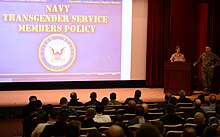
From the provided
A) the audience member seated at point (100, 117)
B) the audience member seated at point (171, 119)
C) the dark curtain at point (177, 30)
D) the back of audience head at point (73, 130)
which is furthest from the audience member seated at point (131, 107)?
the dark curtain at point (177, 30)

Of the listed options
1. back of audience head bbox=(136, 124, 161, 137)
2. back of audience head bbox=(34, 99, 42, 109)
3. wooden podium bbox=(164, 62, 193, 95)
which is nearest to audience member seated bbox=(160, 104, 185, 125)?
back of audience head bbox=(34, 99, 42, 109)

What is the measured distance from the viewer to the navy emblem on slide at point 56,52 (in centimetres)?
1166

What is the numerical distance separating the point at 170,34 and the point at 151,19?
699mm

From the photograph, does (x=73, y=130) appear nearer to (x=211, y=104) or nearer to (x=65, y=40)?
(x=211, y=104)

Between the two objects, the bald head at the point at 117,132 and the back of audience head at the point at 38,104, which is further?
the back of audience head at the point at 38,104

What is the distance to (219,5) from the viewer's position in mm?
12719

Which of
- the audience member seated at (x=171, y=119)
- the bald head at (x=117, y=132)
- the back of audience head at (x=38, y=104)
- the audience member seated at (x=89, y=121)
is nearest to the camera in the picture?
the bald head at (x=117, y=132)

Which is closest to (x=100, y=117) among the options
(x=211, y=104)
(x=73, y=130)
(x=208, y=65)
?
(x=73, y=130)

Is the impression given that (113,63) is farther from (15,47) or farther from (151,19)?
(15,47)

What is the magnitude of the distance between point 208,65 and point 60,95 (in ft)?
13.1

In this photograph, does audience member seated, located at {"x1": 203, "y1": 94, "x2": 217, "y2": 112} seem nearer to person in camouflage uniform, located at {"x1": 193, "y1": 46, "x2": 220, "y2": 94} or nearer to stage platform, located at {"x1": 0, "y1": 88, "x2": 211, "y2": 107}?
stage platform, located at {"x1": 0, "y1": 88, "x2": 211, "y2": 107}

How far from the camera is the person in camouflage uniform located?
1166 cm

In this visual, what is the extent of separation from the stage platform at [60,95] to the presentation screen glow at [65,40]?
37 cm

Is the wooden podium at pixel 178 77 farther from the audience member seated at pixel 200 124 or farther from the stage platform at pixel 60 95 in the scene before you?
the audience member seated at pixel 200 124
